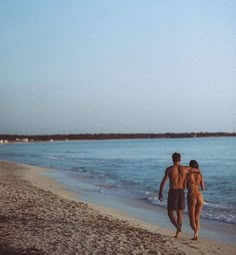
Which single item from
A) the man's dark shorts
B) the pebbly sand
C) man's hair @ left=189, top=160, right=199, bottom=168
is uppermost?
man's hair @ left=189, top=160, right=199, bottom=168

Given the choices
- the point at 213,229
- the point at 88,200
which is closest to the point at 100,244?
the point at 213,229

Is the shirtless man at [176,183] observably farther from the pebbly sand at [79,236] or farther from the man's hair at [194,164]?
the pebbly sand at [79,236]

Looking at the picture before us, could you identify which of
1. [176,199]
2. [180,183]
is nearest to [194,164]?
[180,183]

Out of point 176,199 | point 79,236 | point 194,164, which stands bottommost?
point 79,236

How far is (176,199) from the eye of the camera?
8.99 m

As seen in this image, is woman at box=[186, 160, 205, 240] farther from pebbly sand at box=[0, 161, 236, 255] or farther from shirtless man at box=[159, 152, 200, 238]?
pebbly sand at box=[0, 161, 236, 255]

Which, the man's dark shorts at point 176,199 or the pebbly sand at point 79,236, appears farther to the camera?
the man's dark shorts at point 176,199

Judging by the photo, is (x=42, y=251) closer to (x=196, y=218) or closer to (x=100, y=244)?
(x=100, y=244)

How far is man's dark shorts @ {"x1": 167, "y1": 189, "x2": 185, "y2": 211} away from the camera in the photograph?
29.5 ft

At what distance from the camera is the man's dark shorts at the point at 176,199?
8.98m

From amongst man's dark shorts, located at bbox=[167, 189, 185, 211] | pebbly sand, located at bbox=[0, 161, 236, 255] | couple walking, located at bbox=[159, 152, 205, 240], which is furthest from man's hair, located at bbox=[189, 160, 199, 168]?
pebbly sand, located at bbox=[0, 161, 236, 255]

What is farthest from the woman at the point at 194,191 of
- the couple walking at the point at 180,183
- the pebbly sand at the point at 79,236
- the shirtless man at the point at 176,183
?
the pebbly sand at the point at 79,236

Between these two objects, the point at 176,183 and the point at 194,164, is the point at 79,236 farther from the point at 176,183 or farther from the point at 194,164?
the point at 194,164

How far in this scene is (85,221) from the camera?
11.0 m
